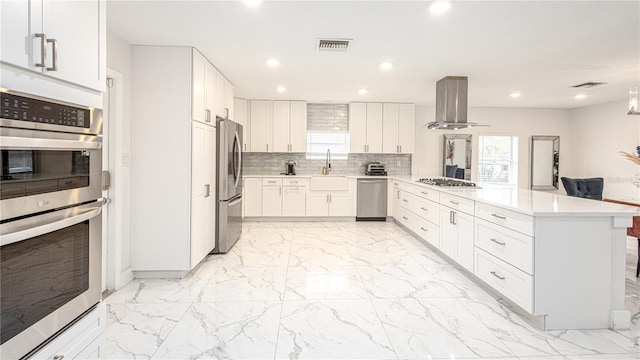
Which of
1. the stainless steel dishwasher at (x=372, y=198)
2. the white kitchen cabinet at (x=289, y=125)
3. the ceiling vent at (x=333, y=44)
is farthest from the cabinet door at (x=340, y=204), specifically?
the ceiling vent at (x=333, y=44)

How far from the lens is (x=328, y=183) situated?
6512mm

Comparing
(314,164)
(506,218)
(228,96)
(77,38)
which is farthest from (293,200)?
(77,38)

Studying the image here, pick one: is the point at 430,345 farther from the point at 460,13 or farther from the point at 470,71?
the point at 470,71

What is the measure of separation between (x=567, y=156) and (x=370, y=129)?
14.1 ft

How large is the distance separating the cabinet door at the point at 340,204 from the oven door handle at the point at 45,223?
5191mm

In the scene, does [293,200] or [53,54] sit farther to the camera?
[293,200]

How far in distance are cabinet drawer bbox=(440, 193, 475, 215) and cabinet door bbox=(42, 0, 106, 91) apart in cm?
310

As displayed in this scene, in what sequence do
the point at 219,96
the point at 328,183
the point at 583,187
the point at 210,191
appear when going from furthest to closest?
the point at 328,183, the point at 583,187, the point at 219,96, the point at 210,191

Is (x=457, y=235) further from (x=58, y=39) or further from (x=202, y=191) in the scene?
(x=58, y=39)

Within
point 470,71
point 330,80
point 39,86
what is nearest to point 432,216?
point 470,71

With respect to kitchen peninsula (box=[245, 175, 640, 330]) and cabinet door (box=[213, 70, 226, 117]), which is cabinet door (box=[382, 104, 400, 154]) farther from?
kitchen peninsula (box=[245, 175, 640, 330])

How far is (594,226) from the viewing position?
7.92ft

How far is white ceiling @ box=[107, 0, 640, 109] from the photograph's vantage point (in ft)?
8.53

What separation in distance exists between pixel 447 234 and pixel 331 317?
1926mm
